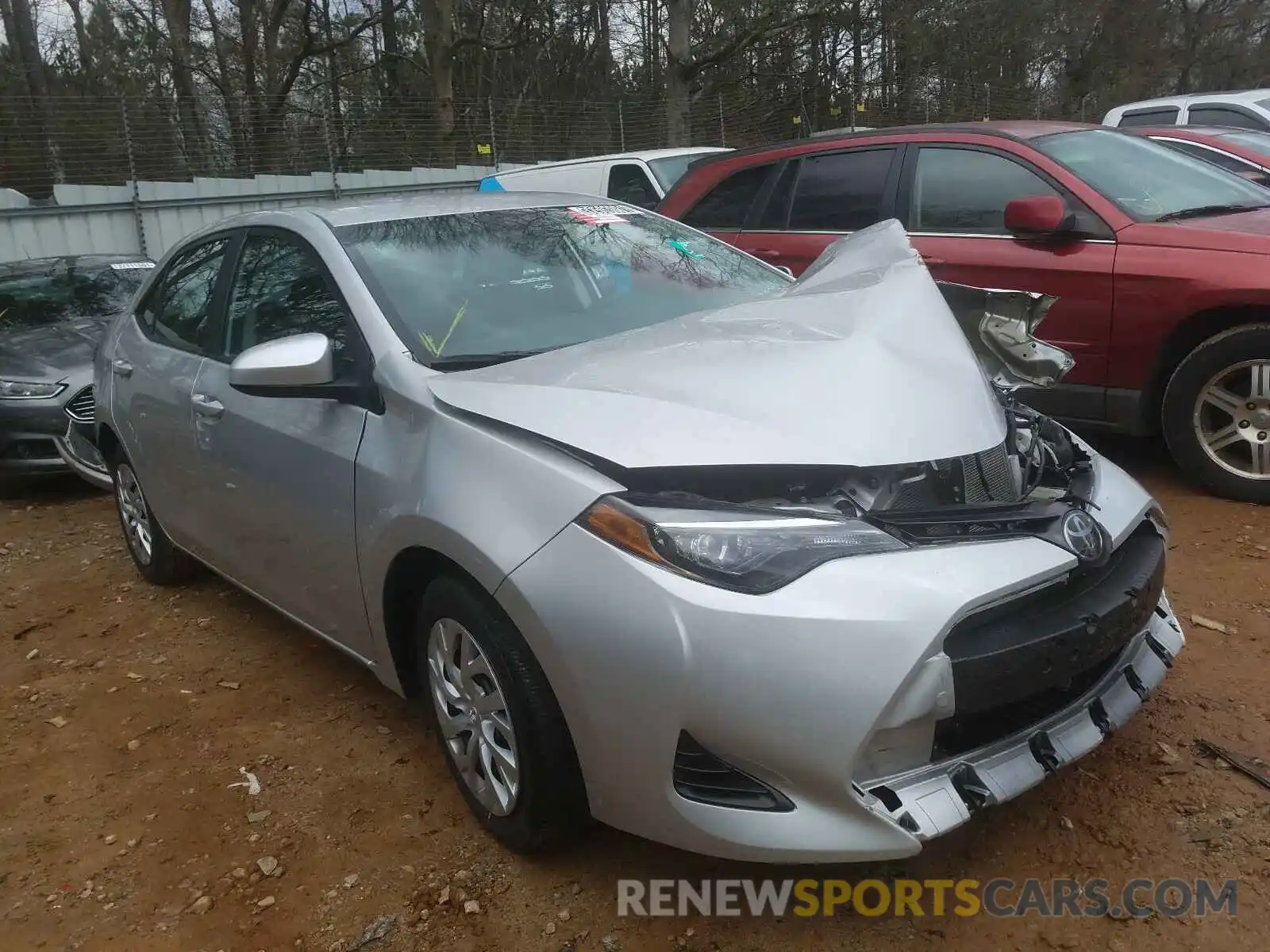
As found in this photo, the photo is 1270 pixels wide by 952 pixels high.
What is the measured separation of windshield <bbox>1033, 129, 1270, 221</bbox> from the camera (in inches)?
181

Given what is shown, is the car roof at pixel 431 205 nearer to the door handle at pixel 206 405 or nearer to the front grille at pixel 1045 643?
the door handle at pixel 206 405

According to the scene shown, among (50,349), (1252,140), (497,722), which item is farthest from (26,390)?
(1252,140)

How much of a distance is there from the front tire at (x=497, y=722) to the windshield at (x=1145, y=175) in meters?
3.58

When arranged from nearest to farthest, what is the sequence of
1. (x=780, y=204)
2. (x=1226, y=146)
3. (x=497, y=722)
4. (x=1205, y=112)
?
(x=497, y=722)
(x=780, y=204)
(x=1226, y=146)
(x=1205, y=112)

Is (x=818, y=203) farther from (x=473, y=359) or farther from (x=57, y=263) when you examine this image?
(x=57, y=263)

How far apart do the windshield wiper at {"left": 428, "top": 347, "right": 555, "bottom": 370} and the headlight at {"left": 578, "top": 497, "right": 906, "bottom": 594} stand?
792mm

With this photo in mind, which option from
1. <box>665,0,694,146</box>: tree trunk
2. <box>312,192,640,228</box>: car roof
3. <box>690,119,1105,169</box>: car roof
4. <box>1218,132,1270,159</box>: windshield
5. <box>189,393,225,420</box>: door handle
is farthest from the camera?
<box>665,0,694,146</box>: tree trunk

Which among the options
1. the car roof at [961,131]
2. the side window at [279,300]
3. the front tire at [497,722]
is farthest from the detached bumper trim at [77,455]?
the front tire at [497,722]

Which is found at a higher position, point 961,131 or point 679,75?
point 679,75

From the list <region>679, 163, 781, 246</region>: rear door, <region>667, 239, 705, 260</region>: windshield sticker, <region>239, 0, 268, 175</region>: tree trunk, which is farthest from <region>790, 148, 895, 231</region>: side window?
<region>239, 0, 268, 175</region>: tree trunk

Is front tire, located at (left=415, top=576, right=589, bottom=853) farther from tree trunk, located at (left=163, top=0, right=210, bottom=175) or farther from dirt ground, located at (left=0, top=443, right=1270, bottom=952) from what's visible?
tree trunk, located at (left=163, top=0, right=210, bottom=175)

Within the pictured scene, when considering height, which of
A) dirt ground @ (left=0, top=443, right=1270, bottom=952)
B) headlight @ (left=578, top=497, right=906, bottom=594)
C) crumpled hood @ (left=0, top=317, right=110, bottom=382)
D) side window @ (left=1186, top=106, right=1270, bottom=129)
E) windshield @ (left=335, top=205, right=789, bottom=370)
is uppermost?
side window @ (left=1186, top=106, right=1270, bottom=129)

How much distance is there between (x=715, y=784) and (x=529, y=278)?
1.72 m

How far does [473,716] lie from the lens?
2.48 metres
